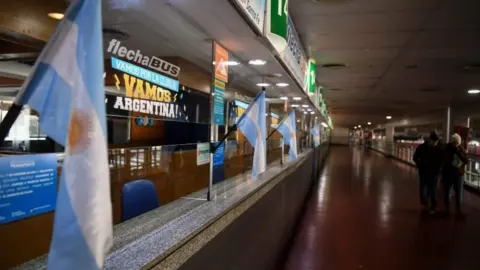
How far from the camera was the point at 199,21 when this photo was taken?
8.16 ft

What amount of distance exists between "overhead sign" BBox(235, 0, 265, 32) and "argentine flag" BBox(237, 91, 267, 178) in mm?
801

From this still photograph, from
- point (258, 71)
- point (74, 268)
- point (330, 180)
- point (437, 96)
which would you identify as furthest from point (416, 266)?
point (437, 96)

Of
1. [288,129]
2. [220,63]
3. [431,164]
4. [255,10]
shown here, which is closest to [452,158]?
[431,164]

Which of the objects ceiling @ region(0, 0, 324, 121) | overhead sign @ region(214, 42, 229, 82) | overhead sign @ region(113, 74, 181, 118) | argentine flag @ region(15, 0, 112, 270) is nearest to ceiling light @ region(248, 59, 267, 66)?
ceiling @ region(0, 0, 324, 121)

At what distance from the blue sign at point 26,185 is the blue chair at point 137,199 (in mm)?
906

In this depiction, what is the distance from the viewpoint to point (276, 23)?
10.1ft

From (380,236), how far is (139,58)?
4.73 metres

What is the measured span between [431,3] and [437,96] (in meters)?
10.3

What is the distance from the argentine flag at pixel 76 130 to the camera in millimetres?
1012

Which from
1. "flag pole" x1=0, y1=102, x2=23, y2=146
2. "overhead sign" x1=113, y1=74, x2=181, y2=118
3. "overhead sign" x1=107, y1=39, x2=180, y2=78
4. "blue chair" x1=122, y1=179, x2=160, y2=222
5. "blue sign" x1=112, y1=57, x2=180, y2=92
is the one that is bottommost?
"blue chair" x1=122, y1=179, x2=160, y2=222

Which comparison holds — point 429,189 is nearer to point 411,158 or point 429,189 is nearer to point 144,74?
point 144,74

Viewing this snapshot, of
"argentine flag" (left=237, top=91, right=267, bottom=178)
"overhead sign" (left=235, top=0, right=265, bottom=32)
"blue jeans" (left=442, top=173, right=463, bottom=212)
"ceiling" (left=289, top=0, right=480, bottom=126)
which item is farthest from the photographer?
"blue jeans" (left=442, top=173, right=463, bottom=212)

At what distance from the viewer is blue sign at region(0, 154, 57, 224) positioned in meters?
1.32

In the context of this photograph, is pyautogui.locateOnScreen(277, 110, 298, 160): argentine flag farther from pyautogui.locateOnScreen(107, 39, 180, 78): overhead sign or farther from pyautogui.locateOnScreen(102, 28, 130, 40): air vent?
pyautogui.locateOnScreen(102, 28, 130, 40): air vent
